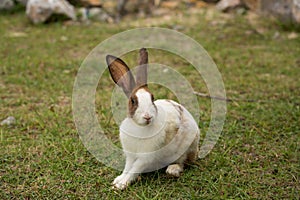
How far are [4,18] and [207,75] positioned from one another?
450 cm

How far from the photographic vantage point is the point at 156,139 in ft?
8.67

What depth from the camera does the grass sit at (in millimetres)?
2824

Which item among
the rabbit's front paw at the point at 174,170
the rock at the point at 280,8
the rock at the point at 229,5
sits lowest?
the rock at the point at 229,5

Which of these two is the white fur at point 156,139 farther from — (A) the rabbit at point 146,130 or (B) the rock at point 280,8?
(B) the rock at point 280,8

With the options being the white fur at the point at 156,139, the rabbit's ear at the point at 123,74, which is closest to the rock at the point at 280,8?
the white fur at the point at 156,139

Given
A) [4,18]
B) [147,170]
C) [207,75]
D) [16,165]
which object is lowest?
[4,18]

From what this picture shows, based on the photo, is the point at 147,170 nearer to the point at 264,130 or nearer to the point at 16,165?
the point at 16,165

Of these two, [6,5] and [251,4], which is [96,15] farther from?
[251,4]

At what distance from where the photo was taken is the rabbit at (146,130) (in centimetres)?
254

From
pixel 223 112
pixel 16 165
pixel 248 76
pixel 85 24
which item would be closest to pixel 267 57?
pixel 248 76

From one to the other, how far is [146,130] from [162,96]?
6.18ft

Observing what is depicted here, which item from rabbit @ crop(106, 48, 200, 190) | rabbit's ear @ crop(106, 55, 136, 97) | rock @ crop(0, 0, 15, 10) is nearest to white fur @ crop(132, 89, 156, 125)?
rabbit @ crop(106, 48, 200, 190)

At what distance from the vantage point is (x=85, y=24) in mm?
7730

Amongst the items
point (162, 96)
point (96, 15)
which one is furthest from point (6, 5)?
point (162, 96)
